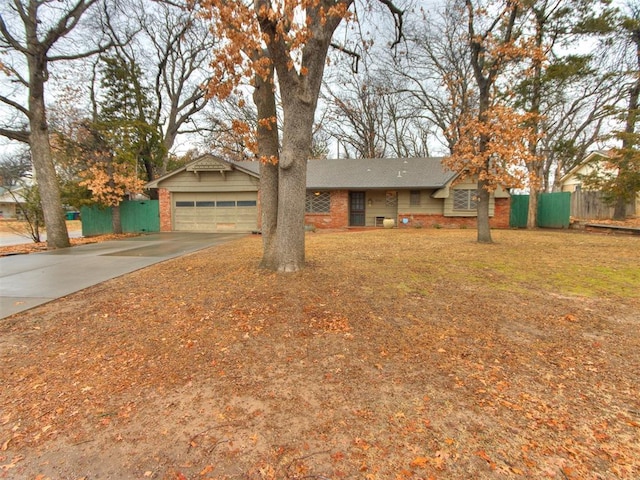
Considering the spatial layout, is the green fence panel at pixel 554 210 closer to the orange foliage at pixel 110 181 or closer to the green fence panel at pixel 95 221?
the orange foliage at pixel 110 181

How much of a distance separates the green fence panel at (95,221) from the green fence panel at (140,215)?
0.70 meters

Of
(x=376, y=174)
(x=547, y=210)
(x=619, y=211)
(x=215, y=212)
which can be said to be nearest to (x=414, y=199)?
(x=376, y=174)

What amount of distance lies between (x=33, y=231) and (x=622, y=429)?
699 inches

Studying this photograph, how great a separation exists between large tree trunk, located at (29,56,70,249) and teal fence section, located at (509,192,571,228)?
1964cm

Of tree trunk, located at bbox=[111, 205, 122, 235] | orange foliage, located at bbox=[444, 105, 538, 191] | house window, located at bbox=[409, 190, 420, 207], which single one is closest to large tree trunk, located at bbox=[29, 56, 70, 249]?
tree trunk, located at bbox=[111, 205, 122, 235]

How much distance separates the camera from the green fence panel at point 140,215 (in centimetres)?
1666

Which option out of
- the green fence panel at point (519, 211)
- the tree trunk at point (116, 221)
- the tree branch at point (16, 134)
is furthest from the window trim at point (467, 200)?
the tree branch at point (16, 134)

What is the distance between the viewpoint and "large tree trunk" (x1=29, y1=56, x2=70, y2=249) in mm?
10016

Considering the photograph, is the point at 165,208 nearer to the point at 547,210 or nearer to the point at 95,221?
the point at 95,221

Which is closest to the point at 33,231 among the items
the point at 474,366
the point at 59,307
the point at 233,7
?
the point at 59,307

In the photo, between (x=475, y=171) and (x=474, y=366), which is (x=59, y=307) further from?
(x=475, y=171)

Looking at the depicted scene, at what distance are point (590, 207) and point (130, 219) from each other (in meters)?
24.6

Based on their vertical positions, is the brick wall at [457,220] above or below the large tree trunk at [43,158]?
below

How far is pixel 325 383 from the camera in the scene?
2.52m
